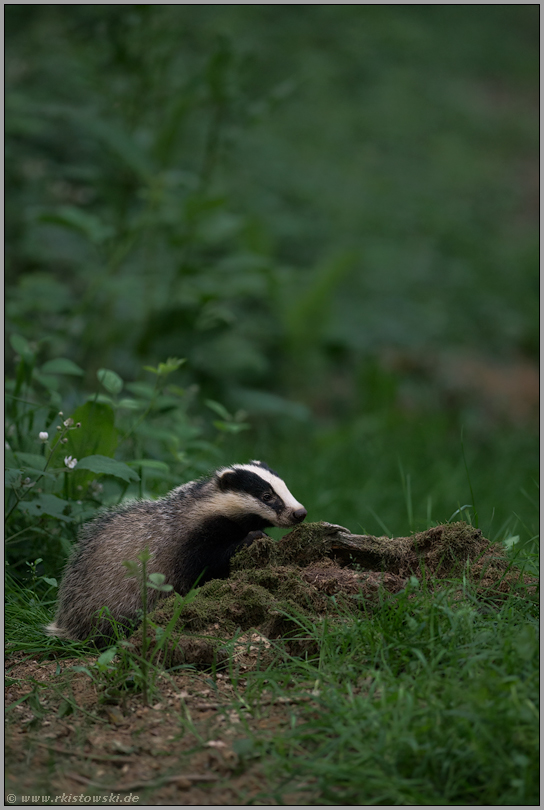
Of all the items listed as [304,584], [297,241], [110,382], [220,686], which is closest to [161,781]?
[220,686]

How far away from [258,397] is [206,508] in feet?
14.2

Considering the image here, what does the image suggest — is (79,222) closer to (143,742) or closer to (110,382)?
(110,382)

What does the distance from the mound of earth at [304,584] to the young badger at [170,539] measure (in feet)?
0.69

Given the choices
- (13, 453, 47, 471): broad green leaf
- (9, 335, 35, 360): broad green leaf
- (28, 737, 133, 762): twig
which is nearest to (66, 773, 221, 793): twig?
(28, 737, 133, 762): twig

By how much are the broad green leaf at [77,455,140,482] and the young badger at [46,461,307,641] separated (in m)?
0.29

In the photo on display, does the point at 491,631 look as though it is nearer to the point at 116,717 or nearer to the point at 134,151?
the point at 116,717

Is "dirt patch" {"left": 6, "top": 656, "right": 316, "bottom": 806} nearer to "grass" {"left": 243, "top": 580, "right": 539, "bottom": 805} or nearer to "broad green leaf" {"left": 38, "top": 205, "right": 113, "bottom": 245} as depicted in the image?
"grass" {"left": 243, "top": 580, "right": 539, "bottom": 805}

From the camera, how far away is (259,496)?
430 cm

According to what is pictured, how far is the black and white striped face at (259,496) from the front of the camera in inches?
167

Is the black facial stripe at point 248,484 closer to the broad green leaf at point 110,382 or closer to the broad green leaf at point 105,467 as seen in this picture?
the broad green leaf at point 105,467

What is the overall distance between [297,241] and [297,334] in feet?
11.5

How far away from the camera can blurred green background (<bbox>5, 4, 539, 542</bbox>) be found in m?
7.47

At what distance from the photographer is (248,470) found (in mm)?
4363

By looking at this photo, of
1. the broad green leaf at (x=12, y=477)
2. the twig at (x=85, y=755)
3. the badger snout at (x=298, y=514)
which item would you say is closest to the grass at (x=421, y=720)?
the twig at (x=85, y=755)
